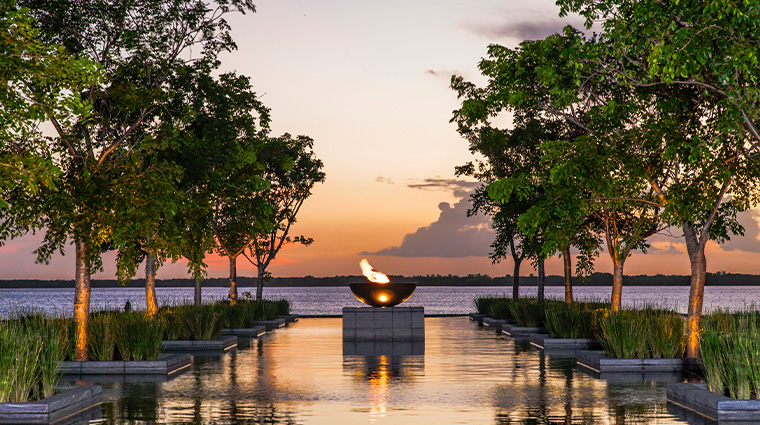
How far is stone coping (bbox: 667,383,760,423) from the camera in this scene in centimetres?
1036

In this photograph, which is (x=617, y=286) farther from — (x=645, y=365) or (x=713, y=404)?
(x=713, y=404)

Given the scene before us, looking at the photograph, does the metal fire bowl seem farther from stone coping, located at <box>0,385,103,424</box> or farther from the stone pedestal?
stone coping, located at <box>0,385,103,424</box>

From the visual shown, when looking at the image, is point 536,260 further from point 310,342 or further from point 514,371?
point 514,371

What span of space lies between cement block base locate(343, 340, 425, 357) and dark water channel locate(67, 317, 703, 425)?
836mm

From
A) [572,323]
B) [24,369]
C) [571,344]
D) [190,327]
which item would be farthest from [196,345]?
[24,369]

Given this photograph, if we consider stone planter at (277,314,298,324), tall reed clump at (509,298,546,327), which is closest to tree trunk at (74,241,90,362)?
tall reed clump at (509,298,546,327)

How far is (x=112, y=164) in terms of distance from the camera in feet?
54.3

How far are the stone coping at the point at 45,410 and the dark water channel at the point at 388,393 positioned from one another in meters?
0.47

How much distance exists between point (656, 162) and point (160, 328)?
35.6 feet

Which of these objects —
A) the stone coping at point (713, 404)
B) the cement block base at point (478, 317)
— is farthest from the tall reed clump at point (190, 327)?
the cement block base at point (478, 317)

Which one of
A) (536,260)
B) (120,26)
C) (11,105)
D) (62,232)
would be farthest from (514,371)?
(536,260)

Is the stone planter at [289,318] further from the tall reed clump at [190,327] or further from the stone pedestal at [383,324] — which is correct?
the tall reed clump at [190,327]

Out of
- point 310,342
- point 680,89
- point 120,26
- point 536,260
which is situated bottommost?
point 310,342

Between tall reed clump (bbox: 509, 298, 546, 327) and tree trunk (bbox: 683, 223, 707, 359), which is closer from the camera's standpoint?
tree trunk (bbox: 683, 223, 707, 359)
